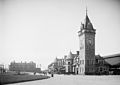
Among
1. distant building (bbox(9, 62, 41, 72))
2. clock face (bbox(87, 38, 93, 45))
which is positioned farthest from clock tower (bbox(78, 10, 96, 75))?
distant building (bbox(9, 62, 41, 72))

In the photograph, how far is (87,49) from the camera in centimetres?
4738

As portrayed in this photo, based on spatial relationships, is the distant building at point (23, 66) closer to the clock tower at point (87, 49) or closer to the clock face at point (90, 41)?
the clock tower at point (87, 49)

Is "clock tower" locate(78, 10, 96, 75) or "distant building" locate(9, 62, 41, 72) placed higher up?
"clock tower" locate(78, 10, 96, 75)

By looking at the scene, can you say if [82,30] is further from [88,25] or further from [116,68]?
[116,68]

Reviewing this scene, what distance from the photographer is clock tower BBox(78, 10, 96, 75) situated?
46.2 m

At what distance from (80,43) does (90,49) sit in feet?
13.8

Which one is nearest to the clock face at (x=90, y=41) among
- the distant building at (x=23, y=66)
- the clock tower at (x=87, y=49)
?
the clock tower at (x=87, y=49)

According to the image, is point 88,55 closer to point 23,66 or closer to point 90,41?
point 90,41

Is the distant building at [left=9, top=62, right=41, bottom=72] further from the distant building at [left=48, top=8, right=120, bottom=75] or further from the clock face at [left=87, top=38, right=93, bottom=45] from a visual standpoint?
the clock face at [left=87, top=38, right=93, bottom=45]

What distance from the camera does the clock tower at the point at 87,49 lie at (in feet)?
152

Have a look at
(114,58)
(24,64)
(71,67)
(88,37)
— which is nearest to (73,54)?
(71,67)

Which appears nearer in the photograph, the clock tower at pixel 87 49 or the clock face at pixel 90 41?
the clock tower at pixel 87 49

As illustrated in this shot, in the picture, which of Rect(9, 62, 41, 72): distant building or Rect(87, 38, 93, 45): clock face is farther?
Rect(9, 62, 41, 72): distant building

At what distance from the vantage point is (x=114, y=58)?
6469cm
